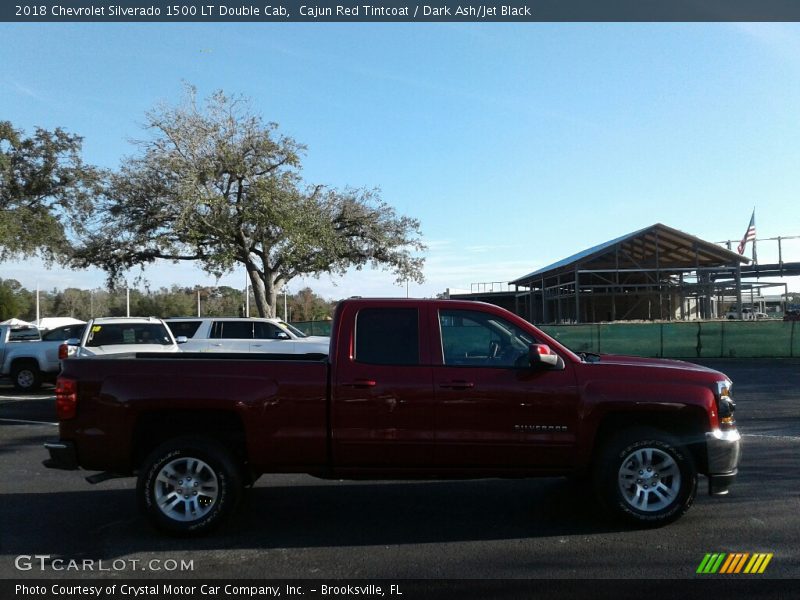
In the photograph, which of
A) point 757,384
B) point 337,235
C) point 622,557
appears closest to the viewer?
point 622,557

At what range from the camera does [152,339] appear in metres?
13.5

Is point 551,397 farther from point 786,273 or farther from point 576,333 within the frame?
point 786,273

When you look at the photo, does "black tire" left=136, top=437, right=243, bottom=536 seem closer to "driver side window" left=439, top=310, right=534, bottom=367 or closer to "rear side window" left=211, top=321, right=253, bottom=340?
"driver side window" left=439, top=310, right=534, bottom=367

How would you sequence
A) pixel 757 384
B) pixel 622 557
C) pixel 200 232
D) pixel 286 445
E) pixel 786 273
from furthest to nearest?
pixel 786 273 → pixel 200 232 → pixel 757 384 → pixel 286 445 → pixel 622 557

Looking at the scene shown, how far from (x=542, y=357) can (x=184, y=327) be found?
12.7 m

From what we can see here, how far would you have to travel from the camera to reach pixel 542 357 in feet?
18.5

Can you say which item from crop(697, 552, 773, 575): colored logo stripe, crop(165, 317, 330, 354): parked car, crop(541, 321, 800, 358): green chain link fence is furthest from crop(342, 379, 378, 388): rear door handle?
crop(541, 321, 800, 358): green chain link fence

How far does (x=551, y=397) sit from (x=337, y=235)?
2249cm

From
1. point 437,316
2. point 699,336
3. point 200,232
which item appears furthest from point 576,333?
point 437,316

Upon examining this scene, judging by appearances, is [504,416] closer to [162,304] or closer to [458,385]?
[458,385]

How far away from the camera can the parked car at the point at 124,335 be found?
13172mm

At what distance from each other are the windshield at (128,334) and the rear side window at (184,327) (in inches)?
115

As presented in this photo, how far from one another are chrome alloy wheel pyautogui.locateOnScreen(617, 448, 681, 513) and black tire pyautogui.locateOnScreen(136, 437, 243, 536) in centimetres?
321

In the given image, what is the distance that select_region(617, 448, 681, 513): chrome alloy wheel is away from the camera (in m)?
5.80
